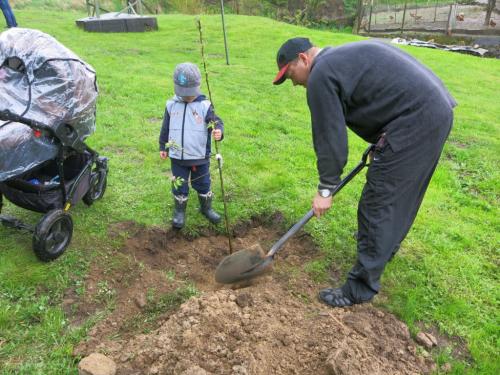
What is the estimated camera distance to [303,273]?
3.70 meters

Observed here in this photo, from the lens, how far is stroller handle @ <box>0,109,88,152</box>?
125 inches

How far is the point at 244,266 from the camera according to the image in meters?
3.29

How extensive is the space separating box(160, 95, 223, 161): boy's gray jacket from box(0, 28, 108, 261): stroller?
743mm

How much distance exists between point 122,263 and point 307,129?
172 inches

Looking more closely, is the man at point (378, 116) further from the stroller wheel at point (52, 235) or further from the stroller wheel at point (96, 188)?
the stroller wheel at point (96, 188)

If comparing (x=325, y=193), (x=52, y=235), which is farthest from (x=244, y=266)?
(x=52, y=235)

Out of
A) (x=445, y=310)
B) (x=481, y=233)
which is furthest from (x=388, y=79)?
(x=481, y=233)

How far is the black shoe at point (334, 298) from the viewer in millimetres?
3258

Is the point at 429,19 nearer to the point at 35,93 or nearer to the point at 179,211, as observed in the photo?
the point at 179,211

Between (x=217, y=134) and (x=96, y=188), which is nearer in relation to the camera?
(x=217, y=134)

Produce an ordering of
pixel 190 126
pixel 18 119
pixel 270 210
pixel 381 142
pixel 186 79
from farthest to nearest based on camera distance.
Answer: pixel 270 210, pixel 190 126, pixel 186 79, pixel 18 119, pixel 381 142

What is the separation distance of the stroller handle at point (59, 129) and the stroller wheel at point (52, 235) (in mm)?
583

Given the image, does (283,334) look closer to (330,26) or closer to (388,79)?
(388,79)

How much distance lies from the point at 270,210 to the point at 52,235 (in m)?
2.16
